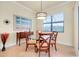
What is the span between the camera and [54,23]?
3543 millimetres

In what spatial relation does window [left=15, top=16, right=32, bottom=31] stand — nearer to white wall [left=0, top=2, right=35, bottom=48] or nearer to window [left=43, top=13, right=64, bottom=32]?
white wall [left=0, top=2, right=35, bottom=48]

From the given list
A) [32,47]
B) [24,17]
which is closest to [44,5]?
[24,17]

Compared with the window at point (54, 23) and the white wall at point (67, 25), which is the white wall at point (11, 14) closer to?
the window at point (54, 23)

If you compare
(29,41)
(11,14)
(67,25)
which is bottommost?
(29,41)

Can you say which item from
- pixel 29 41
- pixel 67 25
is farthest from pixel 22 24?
pixel 67 25

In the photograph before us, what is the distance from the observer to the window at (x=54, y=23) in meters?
3.50

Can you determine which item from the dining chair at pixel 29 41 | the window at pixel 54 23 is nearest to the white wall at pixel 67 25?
the window at pixel 54 23

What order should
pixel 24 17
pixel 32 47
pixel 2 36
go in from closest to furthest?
1. pixel 2 36
2. pixel 32 47
3. pixel 24 17

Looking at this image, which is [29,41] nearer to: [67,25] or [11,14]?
[11,14]

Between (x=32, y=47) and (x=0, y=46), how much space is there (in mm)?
1344

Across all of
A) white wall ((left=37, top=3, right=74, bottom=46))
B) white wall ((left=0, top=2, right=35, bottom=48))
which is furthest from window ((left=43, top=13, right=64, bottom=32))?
white wall ((left=0, top=2, right=35, bottom=48))

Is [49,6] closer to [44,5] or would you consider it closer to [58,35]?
[44,5]

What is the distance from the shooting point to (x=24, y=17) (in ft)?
13.5

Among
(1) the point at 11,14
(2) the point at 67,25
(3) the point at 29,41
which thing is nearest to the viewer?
(2) the point at 67,25
